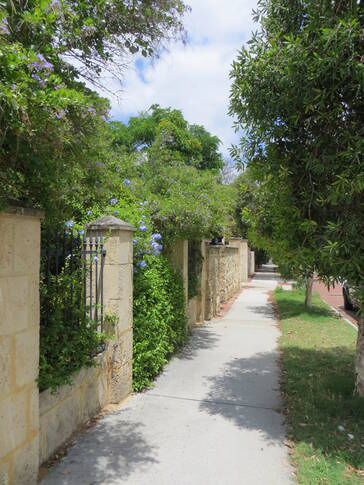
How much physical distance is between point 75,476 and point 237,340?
5.78 m

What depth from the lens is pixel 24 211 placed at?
2969 millimetres

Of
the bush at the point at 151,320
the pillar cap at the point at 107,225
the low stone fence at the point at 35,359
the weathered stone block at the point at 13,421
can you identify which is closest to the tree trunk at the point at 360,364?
the bush at the point at 151,320

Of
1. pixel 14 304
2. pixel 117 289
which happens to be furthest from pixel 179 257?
pixel 14 304

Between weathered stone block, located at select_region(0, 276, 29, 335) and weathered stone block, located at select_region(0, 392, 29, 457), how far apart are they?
1.68ft

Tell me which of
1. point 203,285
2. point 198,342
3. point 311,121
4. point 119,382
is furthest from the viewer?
point 203,285

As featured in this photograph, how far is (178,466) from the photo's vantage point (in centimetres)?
357

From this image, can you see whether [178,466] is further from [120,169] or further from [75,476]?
[120,169]

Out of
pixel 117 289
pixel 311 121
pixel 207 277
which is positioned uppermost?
pixel 311 121

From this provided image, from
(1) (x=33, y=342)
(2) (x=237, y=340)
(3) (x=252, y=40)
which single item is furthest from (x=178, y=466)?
(2) (x=237, y=340)

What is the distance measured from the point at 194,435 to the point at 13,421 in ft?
6.46

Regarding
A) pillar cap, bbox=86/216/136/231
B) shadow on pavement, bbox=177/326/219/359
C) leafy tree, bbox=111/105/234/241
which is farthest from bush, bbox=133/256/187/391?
pillar cap, bbox=86/216/136/231

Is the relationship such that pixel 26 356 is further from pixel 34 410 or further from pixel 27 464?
pixel 27 464

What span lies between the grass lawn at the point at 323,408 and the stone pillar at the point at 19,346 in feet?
7.45

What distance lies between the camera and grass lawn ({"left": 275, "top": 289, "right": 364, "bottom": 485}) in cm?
356
